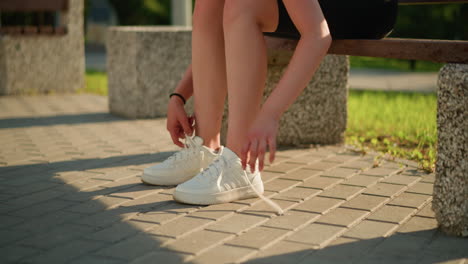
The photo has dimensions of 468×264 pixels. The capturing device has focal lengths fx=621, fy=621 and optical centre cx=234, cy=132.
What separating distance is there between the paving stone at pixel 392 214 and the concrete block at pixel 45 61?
481 centimetres

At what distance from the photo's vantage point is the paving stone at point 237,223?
2.29m

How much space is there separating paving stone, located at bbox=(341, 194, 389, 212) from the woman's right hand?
0.80m

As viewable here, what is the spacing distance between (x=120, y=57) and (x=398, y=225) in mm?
3509

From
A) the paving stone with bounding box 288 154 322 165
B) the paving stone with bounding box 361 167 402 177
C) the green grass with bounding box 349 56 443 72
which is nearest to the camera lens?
the paving stone with bounding box 361 167 402 177

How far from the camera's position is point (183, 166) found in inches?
116

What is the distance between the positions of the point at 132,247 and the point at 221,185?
0.63 metres

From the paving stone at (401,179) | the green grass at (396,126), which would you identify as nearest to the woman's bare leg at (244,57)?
A: the paving stone at (401,179)

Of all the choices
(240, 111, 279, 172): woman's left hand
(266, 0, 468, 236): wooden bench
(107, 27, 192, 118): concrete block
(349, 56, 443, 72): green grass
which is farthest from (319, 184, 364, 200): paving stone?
(349, 56, 443, 72): green grass

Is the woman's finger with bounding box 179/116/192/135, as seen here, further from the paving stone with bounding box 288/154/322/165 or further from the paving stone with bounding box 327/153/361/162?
the paving stone with bounding box 327/153/361/162

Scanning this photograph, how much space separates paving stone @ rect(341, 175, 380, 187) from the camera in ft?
9.87

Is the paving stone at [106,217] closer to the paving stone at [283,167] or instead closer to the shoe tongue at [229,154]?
the shoe tongue at [229,154]

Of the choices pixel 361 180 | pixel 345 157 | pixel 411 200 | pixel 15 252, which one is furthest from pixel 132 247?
pixel 345 157

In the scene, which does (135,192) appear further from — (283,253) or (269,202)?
(283,253)

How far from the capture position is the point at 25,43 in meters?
6.48
